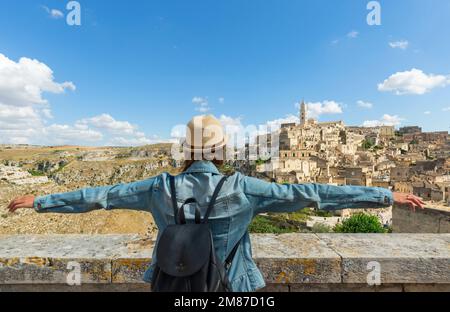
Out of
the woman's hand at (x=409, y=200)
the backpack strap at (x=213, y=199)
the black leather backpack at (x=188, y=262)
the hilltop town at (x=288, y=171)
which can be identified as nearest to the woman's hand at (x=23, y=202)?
the hilltop town at (x=288, y=171)

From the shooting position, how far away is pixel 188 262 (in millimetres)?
1515

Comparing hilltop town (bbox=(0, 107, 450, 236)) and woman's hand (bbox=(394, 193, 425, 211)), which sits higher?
woman's hand (bbox=(394, 193, 425, 211))

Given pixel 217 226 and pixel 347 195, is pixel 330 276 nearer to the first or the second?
pixel 347 195

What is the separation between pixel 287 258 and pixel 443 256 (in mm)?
1406

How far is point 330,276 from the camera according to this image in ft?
8.57

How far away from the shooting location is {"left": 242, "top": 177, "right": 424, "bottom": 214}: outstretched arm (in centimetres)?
183

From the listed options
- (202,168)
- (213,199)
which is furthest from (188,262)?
(202,168)

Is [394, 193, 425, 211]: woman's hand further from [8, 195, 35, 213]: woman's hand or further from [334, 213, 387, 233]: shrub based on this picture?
[334, 213, 387, 233]: shrub

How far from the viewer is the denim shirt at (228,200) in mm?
1761

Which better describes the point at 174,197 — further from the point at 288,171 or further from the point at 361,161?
the point at 361,161

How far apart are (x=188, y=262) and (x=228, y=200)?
43cm

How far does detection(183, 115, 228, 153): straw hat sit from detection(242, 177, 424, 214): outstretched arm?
31 centimetres

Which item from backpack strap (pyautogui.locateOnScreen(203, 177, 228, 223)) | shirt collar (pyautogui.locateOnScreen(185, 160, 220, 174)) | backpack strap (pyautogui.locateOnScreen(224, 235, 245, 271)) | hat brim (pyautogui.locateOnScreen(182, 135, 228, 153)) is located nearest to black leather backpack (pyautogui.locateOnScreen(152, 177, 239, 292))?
backpack strap (pyautogui.locateOnScreen(203, 177, 228, 223))
